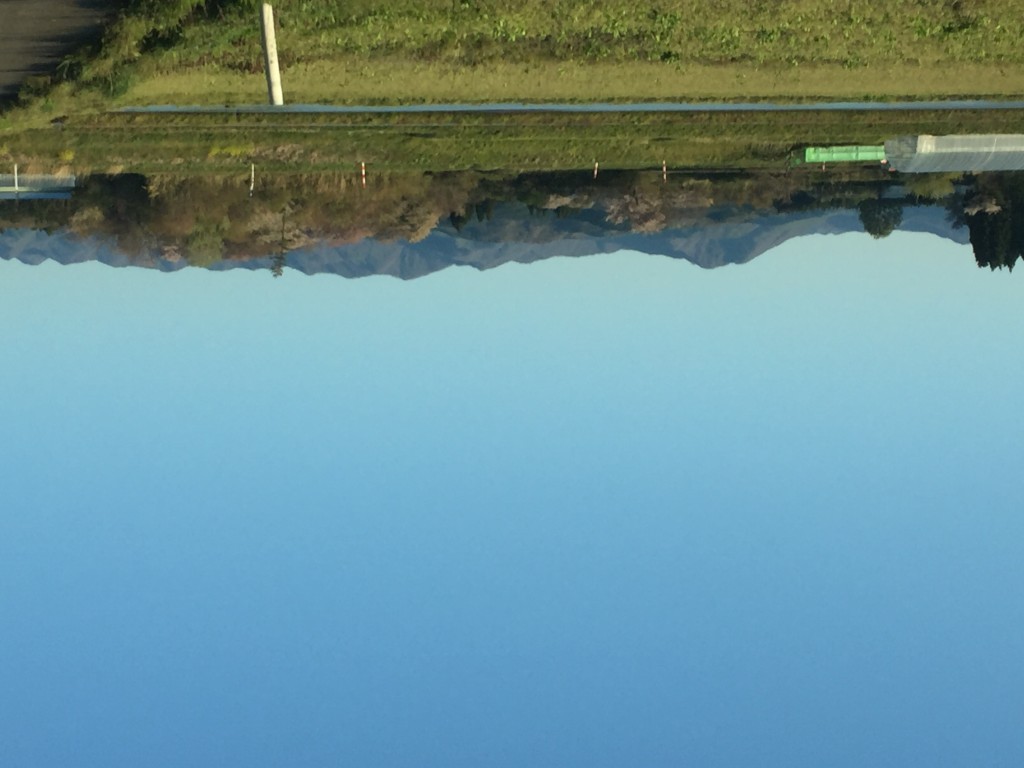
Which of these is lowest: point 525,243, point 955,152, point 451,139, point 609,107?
point 955,152

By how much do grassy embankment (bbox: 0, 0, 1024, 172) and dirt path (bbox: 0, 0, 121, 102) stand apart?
21.8 inches

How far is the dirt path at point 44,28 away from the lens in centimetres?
2497

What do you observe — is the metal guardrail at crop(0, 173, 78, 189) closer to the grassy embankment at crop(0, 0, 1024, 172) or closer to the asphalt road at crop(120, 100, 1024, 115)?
the grassy embankment at crop(0, 0, 1024, 172)

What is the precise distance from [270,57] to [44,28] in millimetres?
5036

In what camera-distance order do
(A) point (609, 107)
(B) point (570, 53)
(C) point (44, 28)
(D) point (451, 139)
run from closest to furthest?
(C) point (44, 28)
(B) point (570, 53)
(A) point (609, 107)
(D) point (451, 139)

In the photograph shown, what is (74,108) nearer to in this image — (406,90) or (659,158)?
(406,90)

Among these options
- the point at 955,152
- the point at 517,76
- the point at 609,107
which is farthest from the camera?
the point at 955,152

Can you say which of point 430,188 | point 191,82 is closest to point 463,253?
point 430,188

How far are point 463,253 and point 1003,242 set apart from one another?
23.1 meters

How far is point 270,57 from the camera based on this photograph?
1041 inches

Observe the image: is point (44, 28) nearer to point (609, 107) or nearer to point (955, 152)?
point (609, 107)

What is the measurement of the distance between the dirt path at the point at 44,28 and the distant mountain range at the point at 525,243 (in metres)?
13.1

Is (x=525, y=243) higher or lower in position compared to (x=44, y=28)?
higher

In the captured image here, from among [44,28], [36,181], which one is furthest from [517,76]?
[36,181]
